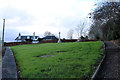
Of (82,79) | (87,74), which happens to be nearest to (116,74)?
(87,74)

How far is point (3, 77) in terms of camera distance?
175 inches

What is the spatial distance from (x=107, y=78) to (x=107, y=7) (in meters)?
6.73

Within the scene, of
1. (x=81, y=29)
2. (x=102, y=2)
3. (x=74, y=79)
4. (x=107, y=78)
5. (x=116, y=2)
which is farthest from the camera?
(x=81, y=29)

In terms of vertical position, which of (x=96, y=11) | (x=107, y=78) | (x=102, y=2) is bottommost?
(x=107, y=78)

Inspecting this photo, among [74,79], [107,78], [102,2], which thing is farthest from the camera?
[102,2]

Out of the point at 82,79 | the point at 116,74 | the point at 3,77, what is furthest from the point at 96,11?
the point at 3,77

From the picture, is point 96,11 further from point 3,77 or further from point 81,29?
point 81,29

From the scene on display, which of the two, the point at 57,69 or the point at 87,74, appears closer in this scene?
the point at 87,74

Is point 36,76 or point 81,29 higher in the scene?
point 81,29

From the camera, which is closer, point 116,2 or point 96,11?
point 116,2

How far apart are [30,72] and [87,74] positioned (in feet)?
7.68

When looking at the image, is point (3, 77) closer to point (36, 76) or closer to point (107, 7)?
point (36, 76)

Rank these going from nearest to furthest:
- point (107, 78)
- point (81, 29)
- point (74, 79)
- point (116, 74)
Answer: point (74, 79) → point (107, 78) → point (116, 74) → point (81, 29)

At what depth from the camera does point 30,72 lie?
4918 mm
